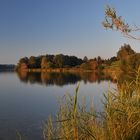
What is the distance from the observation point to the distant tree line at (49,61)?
299 feet

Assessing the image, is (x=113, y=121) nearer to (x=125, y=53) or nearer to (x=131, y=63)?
(x=131, y=63)

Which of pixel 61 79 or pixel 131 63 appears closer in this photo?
pixel 131 63

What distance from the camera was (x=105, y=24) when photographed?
435 centimetres

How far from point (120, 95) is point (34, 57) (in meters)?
95.3

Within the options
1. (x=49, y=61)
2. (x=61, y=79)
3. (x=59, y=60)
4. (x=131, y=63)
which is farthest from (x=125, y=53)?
(x=49, y=61)

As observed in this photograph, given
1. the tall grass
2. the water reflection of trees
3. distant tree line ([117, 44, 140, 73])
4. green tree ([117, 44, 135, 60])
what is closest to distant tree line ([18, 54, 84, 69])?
the water reflection of trees

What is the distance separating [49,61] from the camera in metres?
91.7

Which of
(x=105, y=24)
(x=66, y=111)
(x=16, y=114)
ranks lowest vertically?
(x=16, y=114)

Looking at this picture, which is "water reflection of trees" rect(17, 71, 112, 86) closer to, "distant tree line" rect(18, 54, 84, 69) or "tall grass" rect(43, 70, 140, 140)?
"distant tree line" rect(18, 54, 84, 69)

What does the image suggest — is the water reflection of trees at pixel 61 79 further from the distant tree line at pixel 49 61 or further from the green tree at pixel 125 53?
the distant tree line at pixel 49 61

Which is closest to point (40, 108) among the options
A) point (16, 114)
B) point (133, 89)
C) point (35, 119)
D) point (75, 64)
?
point (16, 114)

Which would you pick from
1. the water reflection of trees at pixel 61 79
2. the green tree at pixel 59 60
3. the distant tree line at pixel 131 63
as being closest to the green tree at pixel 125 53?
the distant tree line at pixel 131 63

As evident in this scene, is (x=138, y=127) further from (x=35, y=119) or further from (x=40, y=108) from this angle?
(x=40, y=108)

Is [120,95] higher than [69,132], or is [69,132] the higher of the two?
[120,95]
